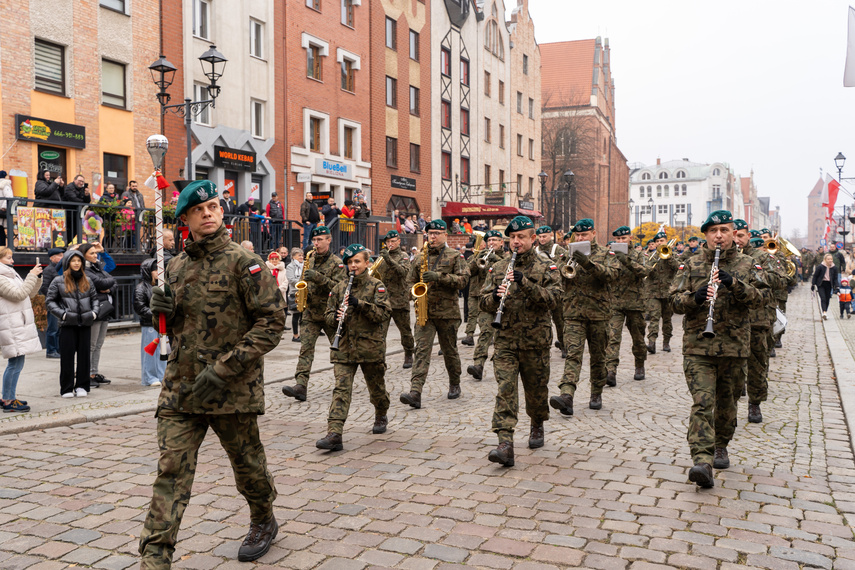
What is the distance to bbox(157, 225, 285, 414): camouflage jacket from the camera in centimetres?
423

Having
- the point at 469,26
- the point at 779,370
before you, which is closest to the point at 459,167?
the point at 469,26

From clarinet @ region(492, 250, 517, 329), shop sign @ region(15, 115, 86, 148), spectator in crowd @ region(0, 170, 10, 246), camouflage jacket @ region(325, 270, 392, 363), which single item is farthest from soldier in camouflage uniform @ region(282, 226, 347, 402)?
shop sign @ region(15, 115, 86, 148)

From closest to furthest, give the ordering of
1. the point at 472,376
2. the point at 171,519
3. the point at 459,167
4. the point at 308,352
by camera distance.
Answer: the point at 171,519 < the point at 308,352 < the point at 472,376 < the point at 459,167

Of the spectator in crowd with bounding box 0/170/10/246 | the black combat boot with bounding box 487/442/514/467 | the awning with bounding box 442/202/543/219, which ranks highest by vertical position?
the awning with bounding box 442/202/543/219

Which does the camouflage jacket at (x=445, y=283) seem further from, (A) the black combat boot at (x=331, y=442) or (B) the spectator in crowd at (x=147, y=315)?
(B) the spectator in crowd at (x=147, y=315)

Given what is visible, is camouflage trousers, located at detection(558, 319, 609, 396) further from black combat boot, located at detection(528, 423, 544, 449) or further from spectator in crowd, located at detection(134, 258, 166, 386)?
spectator in crowd, located at detection(134, 258, 166, 386)

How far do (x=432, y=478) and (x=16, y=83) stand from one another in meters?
17.2

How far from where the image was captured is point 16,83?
60.6ft

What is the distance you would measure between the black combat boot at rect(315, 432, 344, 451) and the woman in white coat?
13.5 feet

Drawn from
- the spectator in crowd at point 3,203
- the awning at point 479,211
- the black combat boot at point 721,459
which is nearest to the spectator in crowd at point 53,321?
the spectator in crowd at point 3,203

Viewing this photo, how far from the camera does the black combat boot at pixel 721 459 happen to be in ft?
20.6

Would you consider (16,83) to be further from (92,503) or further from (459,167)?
(459,167)

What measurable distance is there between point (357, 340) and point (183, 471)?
3.17 meters

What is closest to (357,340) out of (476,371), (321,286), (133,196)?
(321,286)
